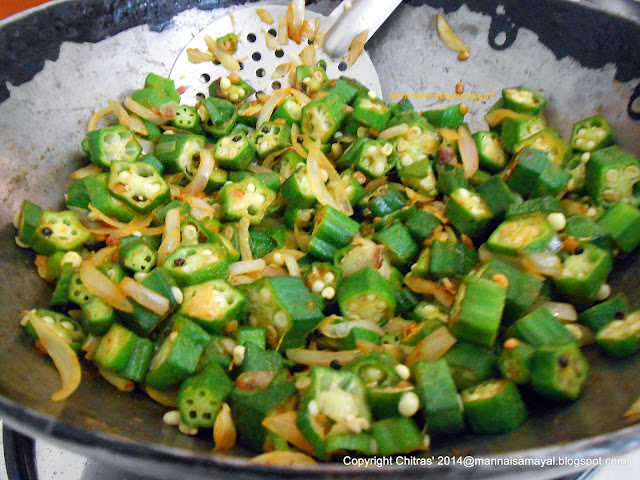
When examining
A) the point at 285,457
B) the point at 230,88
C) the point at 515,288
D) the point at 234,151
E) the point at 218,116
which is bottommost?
the point at 285,457

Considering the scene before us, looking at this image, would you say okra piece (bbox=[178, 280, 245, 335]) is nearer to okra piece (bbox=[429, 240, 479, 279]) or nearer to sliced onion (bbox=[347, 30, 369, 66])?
okra piece (bbox=[429, 240, 479, 279])

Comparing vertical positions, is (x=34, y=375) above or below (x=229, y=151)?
below

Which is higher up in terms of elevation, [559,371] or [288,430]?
[559,371]

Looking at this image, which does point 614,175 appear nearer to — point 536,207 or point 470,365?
point 536,207

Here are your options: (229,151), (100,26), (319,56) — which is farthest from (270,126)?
(100,26)

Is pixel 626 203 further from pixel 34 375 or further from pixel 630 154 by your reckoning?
pixel 34 375

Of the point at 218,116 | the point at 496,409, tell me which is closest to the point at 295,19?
the point at 218,116

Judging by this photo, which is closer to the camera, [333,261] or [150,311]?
[150,311]

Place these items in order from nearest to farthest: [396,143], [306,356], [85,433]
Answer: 1. [85,433]
2. [306,356]
3. [396,143]
